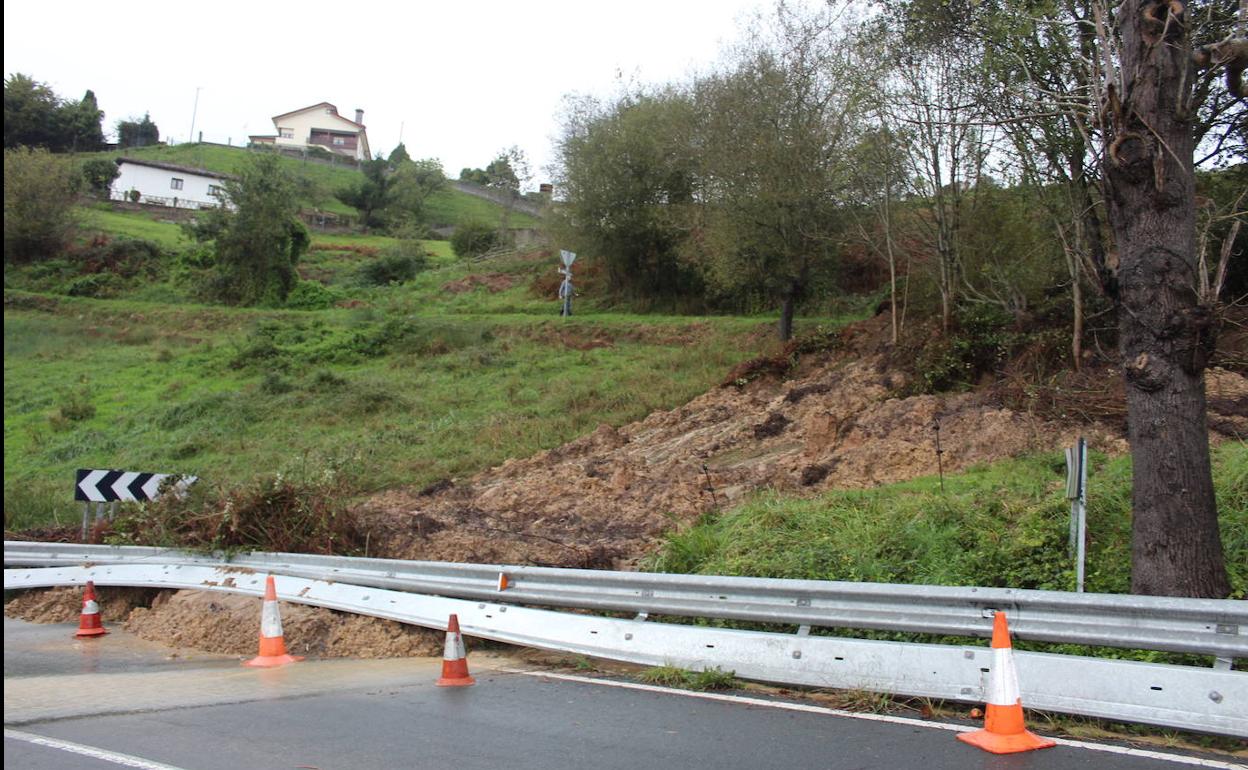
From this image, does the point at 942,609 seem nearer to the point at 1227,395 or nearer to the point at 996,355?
the point at 1227,395

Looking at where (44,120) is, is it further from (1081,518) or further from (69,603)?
(1081,518)

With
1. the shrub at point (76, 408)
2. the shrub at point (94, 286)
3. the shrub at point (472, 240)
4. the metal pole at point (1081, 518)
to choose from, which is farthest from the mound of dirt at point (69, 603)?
the shrub at point (472, 240)

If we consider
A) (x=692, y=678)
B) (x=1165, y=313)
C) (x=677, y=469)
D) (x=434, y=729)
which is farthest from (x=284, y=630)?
(x=677, y=469)

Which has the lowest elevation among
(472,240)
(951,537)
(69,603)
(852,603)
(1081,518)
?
(69,603)

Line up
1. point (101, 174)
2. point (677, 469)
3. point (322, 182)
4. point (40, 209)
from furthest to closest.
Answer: point (322, 182) → point (101, 174) → point (40, 209) → point (677, 469)

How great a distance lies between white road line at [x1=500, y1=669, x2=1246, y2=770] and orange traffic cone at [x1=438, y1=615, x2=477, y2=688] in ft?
1.97

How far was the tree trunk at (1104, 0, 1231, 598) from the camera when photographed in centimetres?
738

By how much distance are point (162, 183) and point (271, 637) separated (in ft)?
202

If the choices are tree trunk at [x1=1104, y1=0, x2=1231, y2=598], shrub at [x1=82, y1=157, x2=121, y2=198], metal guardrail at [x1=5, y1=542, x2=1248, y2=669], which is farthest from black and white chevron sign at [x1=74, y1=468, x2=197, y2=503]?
shrub at [x1=82, y1=157, x2=121, y2=198]

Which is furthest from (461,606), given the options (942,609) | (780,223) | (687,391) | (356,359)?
(356,359)

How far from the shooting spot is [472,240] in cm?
5544

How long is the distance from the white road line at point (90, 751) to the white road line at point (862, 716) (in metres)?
3.28

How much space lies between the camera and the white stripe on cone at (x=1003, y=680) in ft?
19.8

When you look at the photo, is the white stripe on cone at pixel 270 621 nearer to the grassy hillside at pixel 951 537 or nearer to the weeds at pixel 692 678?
the grassy hillside at pixel 951 537
